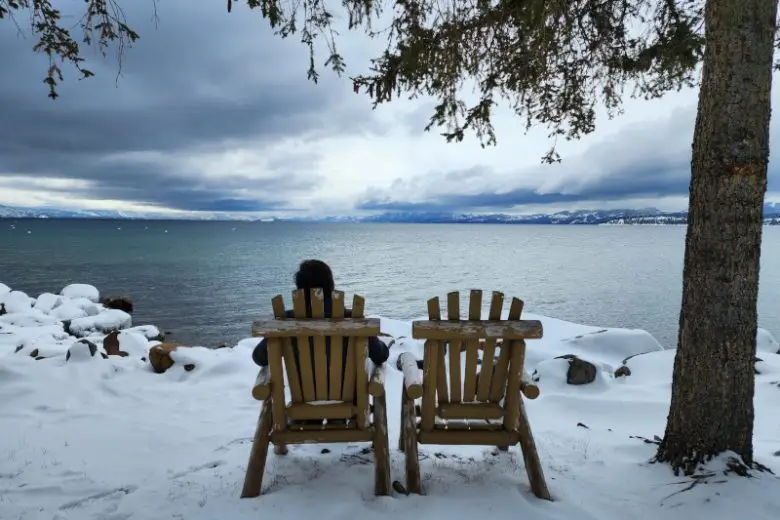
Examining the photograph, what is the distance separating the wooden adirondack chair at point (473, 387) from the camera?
3.20m

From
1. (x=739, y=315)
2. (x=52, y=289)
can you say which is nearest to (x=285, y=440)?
(x=739, y=315)

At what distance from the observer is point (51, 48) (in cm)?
397

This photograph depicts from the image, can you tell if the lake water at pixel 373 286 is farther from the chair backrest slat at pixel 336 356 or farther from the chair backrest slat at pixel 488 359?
the chair backrest slat at pixel 488 359

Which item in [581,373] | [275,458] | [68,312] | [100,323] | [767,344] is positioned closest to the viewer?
[275,458]

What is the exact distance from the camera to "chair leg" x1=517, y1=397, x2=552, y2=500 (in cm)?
321

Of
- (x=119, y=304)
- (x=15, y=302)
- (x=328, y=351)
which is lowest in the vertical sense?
(x=119, y=304)

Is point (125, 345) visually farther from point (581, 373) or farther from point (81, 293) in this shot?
point (81, 293)

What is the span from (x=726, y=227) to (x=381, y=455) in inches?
112

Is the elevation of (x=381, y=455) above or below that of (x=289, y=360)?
below

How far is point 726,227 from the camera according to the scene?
3.14 metres

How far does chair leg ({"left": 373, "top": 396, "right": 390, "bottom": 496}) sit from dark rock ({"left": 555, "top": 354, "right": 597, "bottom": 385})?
14.3ft

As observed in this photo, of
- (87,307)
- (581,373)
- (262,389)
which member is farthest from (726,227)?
(87,307)

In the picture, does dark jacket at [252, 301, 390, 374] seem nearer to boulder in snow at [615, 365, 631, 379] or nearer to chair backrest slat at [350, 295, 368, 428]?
chair backrest slat at [350, 295, 368, 428]

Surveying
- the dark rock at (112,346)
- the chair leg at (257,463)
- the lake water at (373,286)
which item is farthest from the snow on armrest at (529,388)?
the lake water at (373,286)
